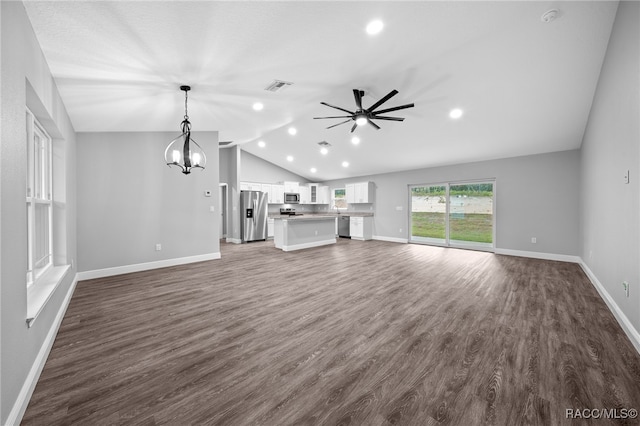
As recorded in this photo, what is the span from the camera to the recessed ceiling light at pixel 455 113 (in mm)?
4866

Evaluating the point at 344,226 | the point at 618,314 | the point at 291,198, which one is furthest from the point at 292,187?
the point at 618,314

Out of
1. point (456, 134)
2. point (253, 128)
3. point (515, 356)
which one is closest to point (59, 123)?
point (253, 128)

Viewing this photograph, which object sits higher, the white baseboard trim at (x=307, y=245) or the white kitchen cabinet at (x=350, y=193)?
the white kitchen cabinet at (x=350, y=193)

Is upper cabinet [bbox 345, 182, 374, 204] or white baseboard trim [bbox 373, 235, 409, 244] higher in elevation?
upper cabinet [bbox 345, 182, 374, 204]

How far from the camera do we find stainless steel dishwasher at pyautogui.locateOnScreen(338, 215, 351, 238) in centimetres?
986

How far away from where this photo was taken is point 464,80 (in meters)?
4.00

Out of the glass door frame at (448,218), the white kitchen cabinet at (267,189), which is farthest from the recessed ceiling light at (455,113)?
the white kitchen cabinet at (267,189)

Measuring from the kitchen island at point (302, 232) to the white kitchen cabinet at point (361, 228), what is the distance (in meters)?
1.44

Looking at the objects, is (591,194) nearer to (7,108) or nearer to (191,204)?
(7,108)

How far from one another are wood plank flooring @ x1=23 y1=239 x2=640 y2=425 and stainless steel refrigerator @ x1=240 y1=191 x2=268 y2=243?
4.70 m

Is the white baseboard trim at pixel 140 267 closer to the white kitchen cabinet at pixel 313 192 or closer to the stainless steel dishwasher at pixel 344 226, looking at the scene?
the stainless steel dishwasher at pixel 344 226

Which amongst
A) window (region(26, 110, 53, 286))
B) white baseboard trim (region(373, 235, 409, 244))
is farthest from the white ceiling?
white baseboard trim (region(373, 235, 409, 244))

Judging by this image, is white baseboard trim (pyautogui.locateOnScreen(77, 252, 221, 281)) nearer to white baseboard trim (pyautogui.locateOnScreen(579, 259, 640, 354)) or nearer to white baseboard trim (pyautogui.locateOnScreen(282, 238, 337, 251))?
white baseboard trim (pyautogui.locateOnScreen(282, 238, 337, 251))

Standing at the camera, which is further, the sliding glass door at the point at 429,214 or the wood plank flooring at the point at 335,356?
the sliding glass door at the point at 429,214
